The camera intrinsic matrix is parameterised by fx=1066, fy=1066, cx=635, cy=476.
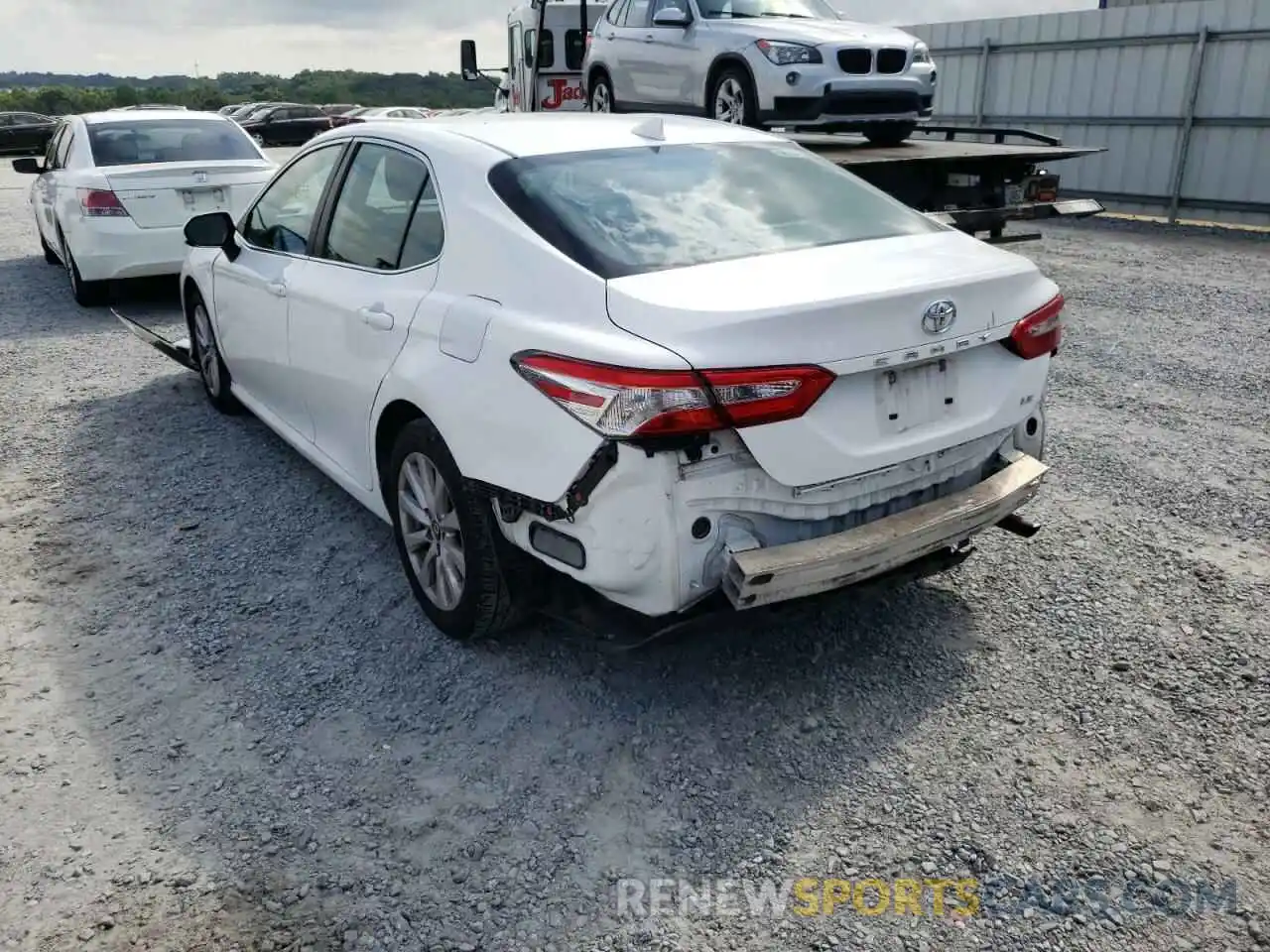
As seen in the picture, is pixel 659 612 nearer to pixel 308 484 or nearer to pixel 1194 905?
pixel 1194 905

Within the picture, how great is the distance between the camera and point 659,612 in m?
2.88

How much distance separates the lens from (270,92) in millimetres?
75625

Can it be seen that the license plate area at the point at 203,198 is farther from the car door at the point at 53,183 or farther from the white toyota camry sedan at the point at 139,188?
the car door at the point at 53,183

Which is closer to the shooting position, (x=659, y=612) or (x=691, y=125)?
(x=659, y=612)

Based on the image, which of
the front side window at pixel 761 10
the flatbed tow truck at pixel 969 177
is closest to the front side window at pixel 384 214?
the flatbed tow truck at pixel 969 177

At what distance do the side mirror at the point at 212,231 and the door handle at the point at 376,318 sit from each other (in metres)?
1.72

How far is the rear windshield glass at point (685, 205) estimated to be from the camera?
316cm

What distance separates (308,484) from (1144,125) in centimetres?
1340

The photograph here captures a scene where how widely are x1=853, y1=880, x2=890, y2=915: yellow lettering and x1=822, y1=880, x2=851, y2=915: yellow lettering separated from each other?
0.02 metres

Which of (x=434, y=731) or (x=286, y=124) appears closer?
(x=434, y=731)

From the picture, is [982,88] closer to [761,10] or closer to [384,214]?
[761,10]

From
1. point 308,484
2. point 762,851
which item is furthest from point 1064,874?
point 308,484

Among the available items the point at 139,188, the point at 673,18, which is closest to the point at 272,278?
the point at 139,188

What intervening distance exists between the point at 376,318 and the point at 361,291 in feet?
0.73
